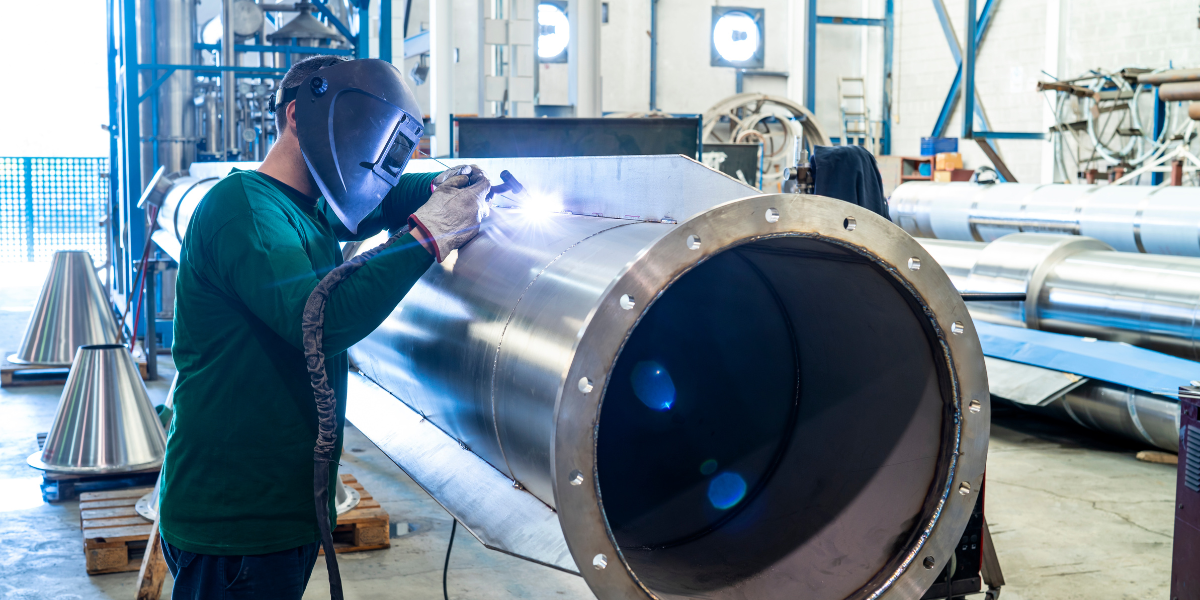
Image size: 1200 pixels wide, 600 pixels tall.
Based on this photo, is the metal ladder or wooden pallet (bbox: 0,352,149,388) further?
the metal ladder

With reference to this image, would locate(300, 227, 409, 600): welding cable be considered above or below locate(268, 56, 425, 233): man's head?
below

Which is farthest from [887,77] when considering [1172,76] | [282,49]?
[282,49]

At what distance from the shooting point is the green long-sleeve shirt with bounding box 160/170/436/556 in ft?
4.82

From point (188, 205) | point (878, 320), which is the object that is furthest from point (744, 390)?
point (188, 205)

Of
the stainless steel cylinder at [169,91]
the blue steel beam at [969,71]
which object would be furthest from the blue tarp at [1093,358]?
the stainless steel cylinder at [169,91]

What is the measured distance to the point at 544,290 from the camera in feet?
4.07

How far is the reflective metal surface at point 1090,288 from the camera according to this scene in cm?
427

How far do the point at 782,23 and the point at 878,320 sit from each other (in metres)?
14.3

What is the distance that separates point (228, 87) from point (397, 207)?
5244 mm

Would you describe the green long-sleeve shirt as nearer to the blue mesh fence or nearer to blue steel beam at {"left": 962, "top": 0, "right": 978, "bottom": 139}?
blue steel beam at {"left": 962, "top": 0, "right": 978, "bottom": 139}

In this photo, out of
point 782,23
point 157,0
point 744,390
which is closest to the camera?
point 744,390

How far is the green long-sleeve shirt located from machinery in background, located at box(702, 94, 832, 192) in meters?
10.5

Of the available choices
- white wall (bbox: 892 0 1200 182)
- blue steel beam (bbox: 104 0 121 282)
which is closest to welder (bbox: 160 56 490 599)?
→ blue steel beam (bbox: 104 0 121 282)

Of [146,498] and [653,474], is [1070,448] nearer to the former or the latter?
[653,474]
